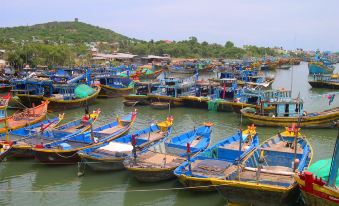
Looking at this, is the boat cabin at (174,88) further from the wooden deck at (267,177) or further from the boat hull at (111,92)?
the wooden deck at (267,177)

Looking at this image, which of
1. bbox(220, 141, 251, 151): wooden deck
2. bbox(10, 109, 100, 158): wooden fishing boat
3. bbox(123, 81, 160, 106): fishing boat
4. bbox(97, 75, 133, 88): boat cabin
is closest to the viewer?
bbox(220, 141, 251, 151): wooden deck

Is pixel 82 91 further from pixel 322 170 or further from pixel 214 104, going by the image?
pixel 322 170

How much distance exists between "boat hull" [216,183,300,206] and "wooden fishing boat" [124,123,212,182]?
2.53 meters

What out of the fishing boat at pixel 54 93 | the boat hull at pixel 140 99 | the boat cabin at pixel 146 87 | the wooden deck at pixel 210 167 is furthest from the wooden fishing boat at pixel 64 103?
the wooden deck at pixel 210 167

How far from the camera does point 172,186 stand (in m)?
16.1

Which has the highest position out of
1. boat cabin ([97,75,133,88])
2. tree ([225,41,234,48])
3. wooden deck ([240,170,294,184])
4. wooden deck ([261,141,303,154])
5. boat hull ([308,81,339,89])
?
tree ([225,41,234,48])

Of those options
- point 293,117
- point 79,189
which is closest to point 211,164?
point 79,189

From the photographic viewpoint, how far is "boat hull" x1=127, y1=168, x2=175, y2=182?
1563 cm

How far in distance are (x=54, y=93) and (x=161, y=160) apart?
23625 millimetres

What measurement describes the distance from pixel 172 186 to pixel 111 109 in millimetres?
20882

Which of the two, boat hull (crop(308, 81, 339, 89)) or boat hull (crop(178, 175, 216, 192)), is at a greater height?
boat hull (crop(308, 81, 339, 89))

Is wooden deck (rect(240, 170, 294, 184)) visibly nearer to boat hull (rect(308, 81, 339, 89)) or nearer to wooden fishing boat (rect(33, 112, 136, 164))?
wooden fishing boat (rect(33, 112, 136, 164))

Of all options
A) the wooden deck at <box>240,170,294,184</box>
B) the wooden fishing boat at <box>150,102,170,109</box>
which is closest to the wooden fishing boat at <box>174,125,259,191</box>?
the wooden deck at <box>240,170,294,184</box>

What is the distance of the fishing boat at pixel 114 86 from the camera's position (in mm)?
41531
